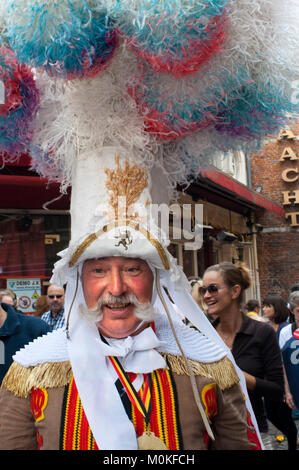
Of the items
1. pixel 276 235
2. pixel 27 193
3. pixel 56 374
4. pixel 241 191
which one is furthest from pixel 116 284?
pixel 276 235

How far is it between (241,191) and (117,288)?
944cm

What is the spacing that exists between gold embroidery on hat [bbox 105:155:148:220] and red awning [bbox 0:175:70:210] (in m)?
4.39

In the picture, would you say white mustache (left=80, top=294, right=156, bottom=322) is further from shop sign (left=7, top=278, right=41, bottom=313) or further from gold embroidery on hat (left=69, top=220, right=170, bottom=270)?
shop sign (left=7, top=278, right=41, bottom=313)

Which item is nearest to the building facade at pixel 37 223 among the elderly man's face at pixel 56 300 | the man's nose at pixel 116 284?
the elderly man's face at pixel 56 300

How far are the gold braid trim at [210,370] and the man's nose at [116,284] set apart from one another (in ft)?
0.93

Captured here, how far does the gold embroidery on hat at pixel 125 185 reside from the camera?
5.79ft

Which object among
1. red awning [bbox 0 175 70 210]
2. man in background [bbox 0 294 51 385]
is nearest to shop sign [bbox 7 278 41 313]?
red awning [bbox 0 175 70 210]

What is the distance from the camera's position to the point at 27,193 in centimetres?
684

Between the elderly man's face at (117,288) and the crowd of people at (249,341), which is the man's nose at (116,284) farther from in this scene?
the crowd of people at (249,341)

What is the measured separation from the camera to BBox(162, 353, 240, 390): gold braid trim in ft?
5.14

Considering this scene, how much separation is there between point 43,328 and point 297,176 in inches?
465

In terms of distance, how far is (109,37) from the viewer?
161 centimetres
